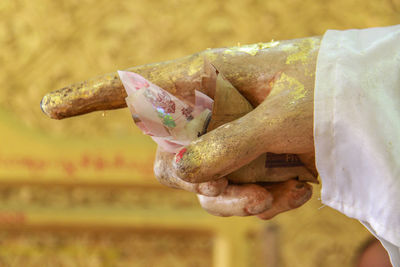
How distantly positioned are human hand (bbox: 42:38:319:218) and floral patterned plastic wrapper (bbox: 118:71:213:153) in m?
0.02

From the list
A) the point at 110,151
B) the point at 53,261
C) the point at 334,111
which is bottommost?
the point at 53,261

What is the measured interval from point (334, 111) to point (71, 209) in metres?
1.06

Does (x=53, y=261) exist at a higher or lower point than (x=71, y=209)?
lower

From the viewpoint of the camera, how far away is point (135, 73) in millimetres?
505

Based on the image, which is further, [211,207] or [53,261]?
[53,261]

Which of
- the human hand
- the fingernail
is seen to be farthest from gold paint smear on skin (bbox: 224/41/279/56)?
the fingernail

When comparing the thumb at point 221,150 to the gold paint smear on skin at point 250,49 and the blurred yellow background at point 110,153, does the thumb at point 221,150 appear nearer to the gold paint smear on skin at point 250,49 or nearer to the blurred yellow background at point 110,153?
the gold paint smear on skin at point 250,49

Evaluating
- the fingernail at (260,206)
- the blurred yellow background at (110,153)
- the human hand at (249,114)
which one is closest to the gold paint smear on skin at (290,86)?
the human hand at (249,114)

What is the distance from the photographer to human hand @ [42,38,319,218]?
0.44 meters

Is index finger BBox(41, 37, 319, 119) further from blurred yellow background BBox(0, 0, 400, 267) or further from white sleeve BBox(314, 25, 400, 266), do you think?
blurred yellow background BBox(0, 0, 400, 267)

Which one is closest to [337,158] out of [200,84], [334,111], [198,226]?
[334,111]

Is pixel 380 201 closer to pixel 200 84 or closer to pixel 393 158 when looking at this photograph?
pixel 393 158

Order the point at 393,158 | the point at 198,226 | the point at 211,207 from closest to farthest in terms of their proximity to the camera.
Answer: the point at 393,158, the point at 211,207, the point at 198,226

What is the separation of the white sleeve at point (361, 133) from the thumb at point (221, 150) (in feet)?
0.21
